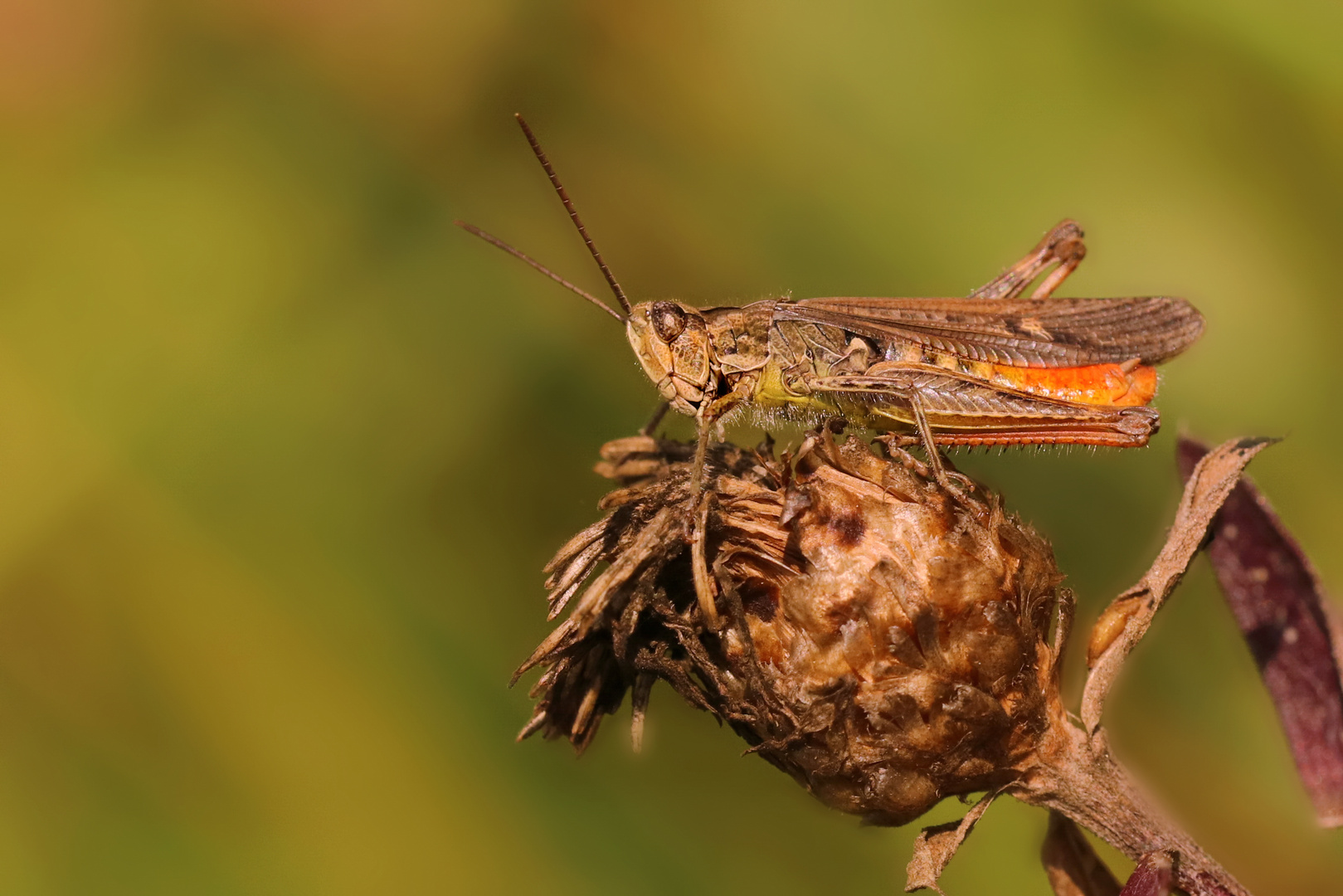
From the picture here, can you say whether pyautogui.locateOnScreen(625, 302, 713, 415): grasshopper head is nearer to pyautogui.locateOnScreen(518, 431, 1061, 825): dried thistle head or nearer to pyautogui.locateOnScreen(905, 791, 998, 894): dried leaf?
pyautogui.locateOnScreen(518, 431, 1061, 825): dried thistle head

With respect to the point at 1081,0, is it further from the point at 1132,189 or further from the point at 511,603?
the point at 511,603

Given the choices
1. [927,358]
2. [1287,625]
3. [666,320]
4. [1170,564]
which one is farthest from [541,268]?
[1287,625]

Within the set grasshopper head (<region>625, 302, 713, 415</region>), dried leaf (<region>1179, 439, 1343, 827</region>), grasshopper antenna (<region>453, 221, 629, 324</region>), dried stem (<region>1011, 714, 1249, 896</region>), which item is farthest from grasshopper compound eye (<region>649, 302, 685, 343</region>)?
dried stem (<region>1011, 714, 1249, 896</region>)

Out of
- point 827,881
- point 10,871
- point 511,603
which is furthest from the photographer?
point 511,603

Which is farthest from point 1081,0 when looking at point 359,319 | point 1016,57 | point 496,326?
point 359,319

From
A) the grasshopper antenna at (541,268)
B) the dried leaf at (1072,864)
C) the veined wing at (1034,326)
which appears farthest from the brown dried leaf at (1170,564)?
the grasshopper antenna at (541,268)

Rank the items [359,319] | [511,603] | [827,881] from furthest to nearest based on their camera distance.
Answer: [359,319] < [511,603] < [827,881]
